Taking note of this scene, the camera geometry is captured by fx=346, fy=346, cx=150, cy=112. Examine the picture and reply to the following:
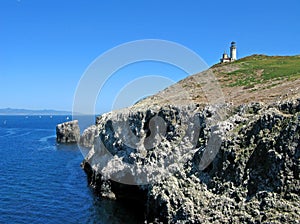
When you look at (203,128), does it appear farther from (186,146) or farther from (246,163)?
(246,163)

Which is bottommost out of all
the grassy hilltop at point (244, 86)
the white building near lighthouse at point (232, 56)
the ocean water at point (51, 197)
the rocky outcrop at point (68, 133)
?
the ocean water at point (51, 197)

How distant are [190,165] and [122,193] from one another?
1364cm

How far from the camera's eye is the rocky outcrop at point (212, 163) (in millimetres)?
27156

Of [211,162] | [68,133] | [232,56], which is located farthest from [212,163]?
[68,133]

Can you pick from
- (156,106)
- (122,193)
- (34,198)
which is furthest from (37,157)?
(156,106)

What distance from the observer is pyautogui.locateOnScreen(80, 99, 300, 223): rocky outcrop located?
2716 centimetres

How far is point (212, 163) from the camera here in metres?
31.8

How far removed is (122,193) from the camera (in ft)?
144

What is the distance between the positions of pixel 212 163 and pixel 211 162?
0.16m

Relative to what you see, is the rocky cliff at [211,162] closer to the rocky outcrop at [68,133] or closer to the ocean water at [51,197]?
the ocean water at [51,197]

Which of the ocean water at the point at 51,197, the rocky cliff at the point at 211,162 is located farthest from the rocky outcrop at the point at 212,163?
the ocean water at the point at 51,197

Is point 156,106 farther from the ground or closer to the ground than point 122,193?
farther from the ground

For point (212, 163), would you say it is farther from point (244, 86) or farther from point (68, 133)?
point (68, 133)

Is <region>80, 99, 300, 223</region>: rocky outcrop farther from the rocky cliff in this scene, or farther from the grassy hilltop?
the grassy hilltop
